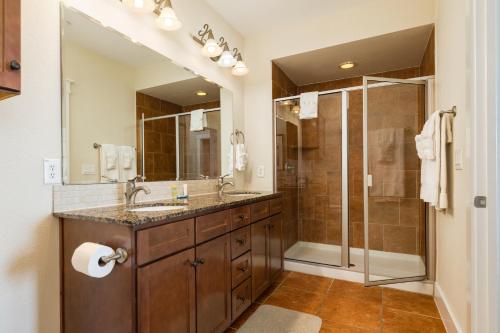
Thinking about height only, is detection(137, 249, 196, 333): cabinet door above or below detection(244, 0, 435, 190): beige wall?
below

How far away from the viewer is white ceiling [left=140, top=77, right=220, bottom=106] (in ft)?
6.46

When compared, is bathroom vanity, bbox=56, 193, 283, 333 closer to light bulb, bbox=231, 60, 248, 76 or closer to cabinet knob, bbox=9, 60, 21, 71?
cabinet knob, bbox=9, 60, 21, 71

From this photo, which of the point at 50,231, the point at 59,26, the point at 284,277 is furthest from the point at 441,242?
the point at 59,26

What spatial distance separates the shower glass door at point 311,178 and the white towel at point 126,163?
5.35 feet

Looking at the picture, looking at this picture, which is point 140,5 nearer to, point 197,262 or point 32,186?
point 32,186

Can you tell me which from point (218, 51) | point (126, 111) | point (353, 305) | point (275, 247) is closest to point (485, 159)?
point (353, 305)

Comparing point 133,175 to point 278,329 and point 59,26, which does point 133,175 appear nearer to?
point 59,26

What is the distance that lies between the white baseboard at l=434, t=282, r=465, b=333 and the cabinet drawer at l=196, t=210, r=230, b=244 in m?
1.51

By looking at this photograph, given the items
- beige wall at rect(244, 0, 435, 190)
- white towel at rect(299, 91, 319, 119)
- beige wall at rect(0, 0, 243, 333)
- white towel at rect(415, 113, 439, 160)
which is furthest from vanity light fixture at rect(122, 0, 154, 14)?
white towel at rect(415, 113, 439, 160)

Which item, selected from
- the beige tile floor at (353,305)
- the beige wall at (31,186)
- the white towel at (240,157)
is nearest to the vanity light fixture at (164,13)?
the beige wall at (31,186)

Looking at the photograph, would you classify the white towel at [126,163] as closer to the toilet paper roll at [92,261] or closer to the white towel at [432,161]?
the toilet paper roll at [92,261]

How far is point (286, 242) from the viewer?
3125 millimetres

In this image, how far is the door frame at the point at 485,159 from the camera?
3.31 feet

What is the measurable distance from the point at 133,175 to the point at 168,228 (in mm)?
686
